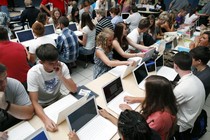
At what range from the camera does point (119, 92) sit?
7.13 ft

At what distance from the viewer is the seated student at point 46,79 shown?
182 centimetres

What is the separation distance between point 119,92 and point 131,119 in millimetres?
994

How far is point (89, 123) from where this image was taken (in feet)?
5.63

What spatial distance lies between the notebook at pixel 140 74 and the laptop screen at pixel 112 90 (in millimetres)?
323

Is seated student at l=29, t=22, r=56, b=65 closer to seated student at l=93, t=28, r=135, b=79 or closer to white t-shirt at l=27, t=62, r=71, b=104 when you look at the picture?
seated student at l=93, t=28, r=135, b=79

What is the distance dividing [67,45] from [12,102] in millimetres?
2138

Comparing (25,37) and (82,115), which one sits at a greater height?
(25,37)

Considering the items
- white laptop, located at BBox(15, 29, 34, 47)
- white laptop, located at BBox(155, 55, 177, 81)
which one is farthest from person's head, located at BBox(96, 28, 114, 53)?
white laptop, located at BBox(15, 29, 34, 47)

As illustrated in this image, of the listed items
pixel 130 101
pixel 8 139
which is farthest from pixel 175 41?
pixel 8 139

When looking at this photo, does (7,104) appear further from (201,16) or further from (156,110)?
(201,16)

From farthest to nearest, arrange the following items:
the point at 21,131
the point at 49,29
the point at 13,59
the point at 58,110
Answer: the point at 49,29, the point at 13,59, the point at 58,110, the point at 21,131

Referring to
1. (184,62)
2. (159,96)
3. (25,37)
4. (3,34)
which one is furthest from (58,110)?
(25,37)

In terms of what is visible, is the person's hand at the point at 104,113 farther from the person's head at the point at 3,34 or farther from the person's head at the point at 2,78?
the person's head at the point at 3,34

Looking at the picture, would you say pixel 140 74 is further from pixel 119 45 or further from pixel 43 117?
pixel 43 117
